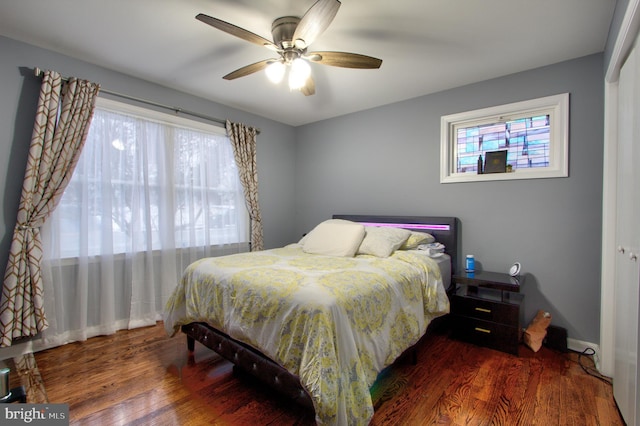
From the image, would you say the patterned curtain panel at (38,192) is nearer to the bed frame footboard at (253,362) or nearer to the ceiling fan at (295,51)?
the bed frame footboard at (253,362)

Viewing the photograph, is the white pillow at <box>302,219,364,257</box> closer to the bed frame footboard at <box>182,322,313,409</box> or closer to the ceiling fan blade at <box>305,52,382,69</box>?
the bed frame footboard at <box>182,322,313,409</box>

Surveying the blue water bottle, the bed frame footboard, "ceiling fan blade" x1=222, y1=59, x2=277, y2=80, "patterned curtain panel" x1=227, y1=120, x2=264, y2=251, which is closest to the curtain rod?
"patterned curtain panel" x1=227, y1=120, x2=264, y2=251

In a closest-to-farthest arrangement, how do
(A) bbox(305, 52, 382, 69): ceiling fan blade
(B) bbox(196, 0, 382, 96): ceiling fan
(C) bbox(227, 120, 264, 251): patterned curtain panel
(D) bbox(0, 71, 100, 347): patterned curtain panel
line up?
(B) bbox(196, 0, 382, 96): ceiling fan < (A) bbox(305, 52, 382, 69): ceiling fan blade < (D) bbox(0, 71, 100, 347): patterned curtain panel < (C) bbox(227, 120, 264, 251): patterned curtain panel

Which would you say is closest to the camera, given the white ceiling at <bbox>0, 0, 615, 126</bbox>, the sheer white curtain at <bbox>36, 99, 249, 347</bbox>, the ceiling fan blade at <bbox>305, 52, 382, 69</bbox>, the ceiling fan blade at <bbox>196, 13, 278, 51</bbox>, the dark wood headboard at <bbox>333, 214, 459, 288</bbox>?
the ceiling fan blade at <bbox>196, 13, 278, 51</bbox>

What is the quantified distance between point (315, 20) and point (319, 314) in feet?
5.27

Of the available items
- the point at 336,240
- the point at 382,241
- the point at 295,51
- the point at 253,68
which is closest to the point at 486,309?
the point at 382,241

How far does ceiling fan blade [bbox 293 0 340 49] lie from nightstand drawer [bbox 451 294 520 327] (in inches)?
97.1

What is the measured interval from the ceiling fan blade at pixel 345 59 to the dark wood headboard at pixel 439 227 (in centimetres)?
183

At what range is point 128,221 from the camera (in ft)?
9.52

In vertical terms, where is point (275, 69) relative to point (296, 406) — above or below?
above

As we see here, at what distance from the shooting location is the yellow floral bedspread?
137 cm

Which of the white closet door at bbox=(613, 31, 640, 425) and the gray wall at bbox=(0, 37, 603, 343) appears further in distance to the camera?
the gray wall at bbox=(0, 37, 603, 343)

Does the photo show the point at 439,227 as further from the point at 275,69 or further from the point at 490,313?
the point at 275,69

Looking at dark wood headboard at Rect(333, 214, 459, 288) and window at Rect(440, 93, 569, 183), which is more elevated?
window at Rect(440, 93, 569, 183)
